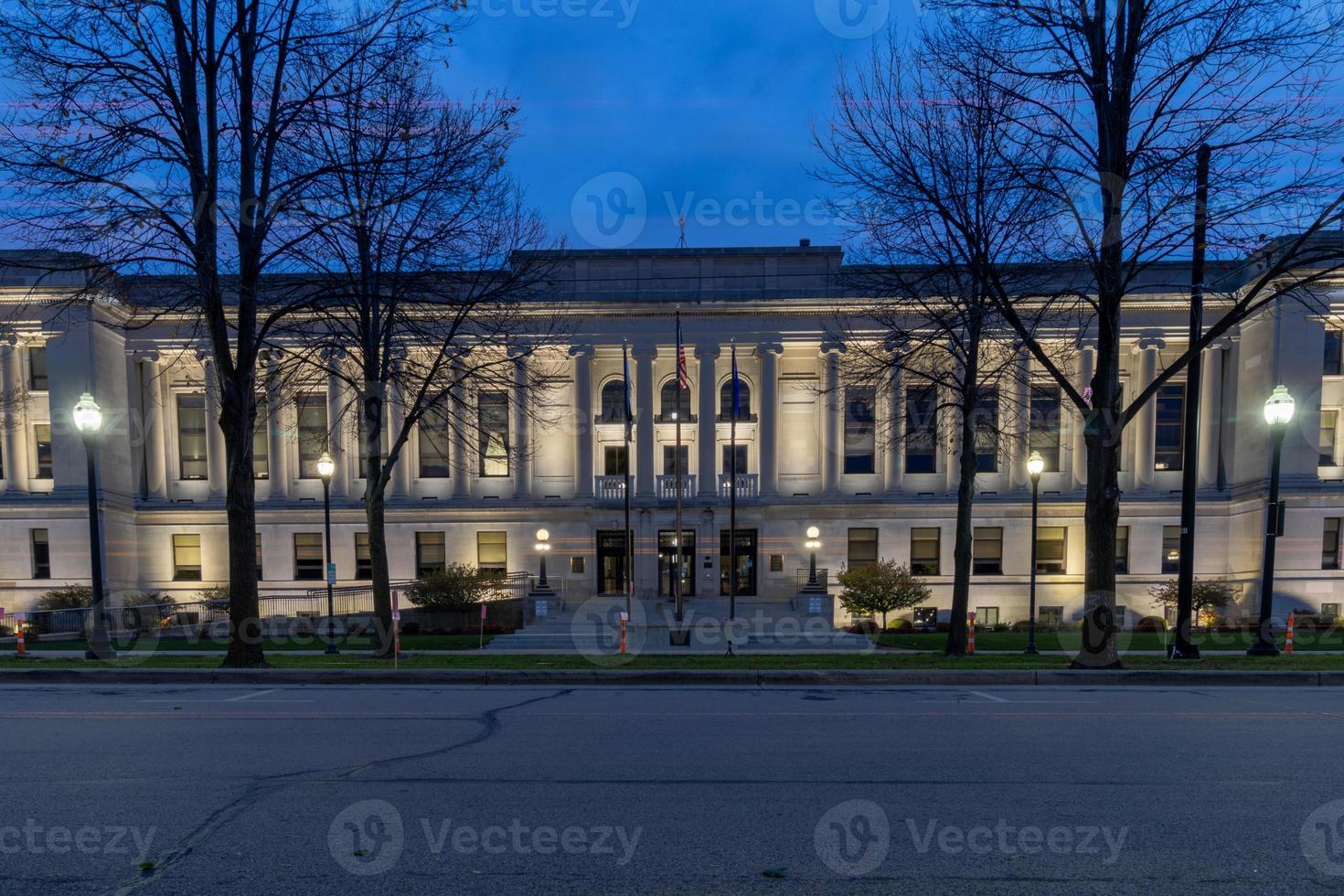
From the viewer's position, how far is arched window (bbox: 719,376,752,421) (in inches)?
1382

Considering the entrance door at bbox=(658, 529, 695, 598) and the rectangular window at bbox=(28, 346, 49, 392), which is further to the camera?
the entrance door at bbox=(658, 529, 695, 598)

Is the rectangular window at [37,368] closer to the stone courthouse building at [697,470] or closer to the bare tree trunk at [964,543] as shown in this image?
the stone courthouse building at [697,470]

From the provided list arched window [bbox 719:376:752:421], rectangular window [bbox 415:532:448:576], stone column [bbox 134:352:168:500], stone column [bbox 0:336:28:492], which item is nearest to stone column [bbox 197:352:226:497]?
stone column [bbox 134:352:168:500]

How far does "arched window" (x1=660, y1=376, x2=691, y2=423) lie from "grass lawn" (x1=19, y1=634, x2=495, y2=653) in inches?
565

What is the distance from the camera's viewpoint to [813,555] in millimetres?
32500

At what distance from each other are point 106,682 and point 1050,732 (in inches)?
607

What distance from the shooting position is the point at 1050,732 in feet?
27.4

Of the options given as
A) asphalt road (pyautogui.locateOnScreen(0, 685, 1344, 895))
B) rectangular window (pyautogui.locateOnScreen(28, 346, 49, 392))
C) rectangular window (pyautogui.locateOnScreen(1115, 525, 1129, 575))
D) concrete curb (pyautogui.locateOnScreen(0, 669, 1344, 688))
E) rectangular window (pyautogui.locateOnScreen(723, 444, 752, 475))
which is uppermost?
rectangular window (pyautogui.locateOnScreen(28, 346, 49, 392))

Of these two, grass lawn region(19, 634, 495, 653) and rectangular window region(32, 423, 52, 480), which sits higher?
rectangular window region(32, 423, 52, 480)

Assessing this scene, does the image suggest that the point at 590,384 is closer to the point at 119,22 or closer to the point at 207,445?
the point at 207,445

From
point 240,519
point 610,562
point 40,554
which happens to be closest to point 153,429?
point 40,554

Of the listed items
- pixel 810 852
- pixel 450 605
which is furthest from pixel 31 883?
pixel 450 605

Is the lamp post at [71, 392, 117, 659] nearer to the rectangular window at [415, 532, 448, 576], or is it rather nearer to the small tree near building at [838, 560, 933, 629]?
the rectangular window at [415, 532, 448, 576]

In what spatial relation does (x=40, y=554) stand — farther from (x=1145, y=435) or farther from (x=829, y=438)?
(x=1145, y=435)
